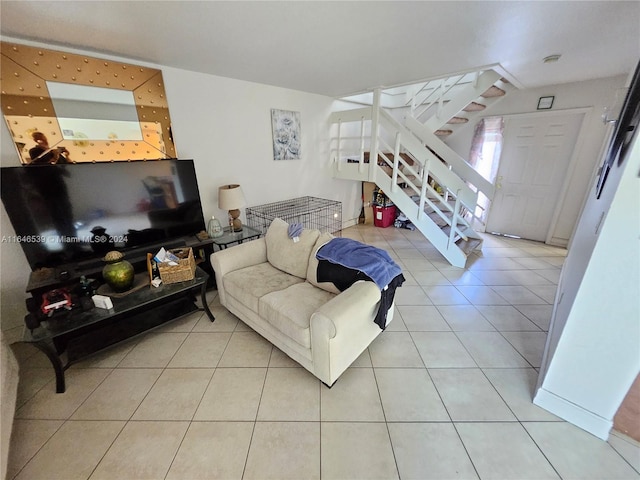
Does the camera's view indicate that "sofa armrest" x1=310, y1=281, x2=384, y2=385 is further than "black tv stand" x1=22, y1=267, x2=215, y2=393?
No

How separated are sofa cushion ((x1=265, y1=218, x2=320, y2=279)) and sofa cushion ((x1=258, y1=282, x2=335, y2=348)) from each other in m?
0.23

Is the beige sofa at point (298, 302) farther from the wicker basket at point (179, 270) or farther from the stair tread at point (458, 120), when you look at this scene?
the stair tread at point (458, 120)

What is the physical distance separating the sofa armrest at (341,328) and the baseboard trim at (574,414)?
109 centimetres

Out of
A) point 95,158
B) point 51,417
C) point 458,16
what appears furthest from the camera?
point 95,158

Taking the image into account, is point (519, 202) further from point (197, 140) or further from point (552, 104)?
point (197, 140)

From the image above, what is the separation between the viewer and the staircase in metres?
3.24

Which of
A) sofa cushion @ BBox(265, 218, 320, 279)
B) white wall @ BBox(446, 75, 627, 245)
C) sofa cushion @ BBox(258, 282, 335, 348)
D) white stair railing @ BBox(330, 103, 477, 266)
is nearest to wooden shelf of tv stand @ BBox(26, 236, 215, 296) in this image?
sofa cushion @ BBox(265, 218, 320, 279)

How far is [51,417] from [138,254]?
1.25m

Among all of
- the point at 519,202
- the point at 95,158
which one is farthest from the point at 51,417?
the point at 519,202

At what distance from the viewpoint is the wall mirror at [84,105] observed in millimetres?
1779

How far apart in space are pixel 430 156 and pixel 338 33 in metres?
2.04

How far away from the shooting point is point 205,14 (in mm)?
1510

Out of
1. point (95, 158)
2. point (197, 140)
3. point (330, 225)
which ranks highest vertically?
point (197, 140)

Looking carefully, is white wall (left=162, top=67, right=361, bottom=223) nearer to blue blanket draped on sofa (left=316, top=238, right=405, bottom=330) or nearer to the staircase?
the staircase
